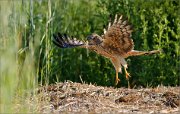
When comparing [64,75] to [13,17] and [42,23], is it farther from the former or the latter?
[13,17]

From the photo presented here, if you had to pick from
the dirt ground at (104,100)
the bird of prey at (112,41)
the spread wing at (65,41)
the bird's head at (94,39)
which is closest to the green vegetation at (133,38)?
the spread wing at (65,41)

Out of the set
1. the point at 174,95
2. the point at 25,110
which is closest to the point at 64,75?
the point at 174,95

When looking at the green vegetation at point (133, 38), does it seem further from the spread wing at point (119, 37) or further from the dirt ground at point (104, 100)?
the dirt ground at point (104, 100)

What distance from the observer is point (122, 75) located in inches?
366

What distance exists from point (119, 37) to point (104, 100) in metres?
1.04

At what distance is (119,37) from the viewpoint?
7.26 metres

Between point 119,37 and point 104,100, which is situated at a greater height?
point 119,37

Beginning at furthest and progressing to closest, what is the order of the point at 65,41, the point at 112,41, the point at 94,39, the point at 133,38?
1. the point at 133,38
2. the point at 65,41
3. the point at 112,41
4. the point at 94,39

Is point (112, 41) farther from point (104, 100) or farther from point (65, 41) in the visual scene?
point (104, 100)

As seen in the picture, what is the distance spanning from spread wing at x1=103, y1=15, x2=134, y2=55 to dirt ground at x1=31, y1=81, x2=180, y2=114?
55 cm

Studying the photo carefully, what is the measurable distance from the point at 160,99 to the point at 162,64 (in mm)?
2548

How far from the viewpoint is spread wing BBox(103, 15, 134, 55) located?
7098 millimetres

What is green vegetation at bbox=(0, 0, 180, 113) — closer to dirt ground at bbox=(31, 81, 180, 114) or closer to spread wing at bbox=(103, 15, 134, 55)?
spread wing at bbox=(103, 15, 134, 55)

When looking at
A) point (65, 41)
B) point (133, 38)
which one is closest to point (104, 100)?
point (65, 41)
